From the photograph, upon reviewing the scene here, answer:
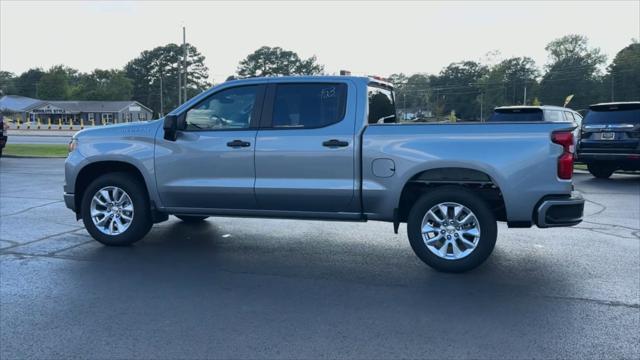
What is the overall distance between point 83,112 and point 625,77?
3410 inches

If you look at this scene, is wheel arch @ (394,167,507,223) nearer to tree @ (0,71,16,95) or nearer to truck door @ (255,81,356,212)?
truck door @ (255,81,356,212)

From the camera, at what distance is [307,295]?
527 cm

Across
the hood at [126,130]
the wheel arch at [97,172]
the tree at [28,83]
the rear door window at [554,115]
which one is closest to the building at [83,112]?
the tree at [28,83]

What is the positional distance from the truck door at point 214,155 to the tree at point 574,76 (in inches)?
3926

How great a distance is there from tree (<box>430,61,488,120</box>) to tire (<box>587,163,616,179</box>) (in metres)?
94.9

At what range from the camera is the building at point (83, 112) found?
316 ft

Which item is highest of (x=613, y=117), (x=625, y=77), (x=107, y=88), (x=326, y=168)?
(x=625, y=77)

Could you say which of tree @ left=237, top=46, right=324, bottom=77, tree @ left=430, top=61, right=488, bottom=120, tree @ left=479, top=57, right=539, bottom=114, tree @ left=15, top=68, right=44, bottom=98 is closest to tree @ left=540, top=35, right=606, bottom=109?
tree @ left=479, top=57, right=539, bottom=114

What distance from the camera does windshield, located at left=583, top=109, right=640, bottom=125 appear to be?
13.4m

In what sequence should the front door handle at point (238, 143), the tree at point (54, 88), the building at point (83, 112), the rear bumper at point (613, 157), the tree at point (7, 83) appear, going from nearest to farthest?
the front door handle at point (238, 143)
the rear bumper at point (613, 157)
the building at point (83, 112)
the tree at point (54, 88)
the tree at point (7, 83)

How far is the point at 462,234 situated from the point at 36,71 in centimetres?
16073

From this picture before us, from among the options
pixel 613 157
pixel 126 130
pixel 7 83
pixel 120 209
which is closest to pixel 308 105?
pixel 126 130

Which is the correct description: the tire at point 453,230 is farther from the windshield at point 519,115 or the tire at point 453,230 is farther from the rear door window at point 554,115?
the rear door window at point 554,115

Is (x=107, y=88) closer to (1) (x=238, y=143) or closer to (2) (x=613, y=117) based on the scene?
(2) (x=613, y=117)
